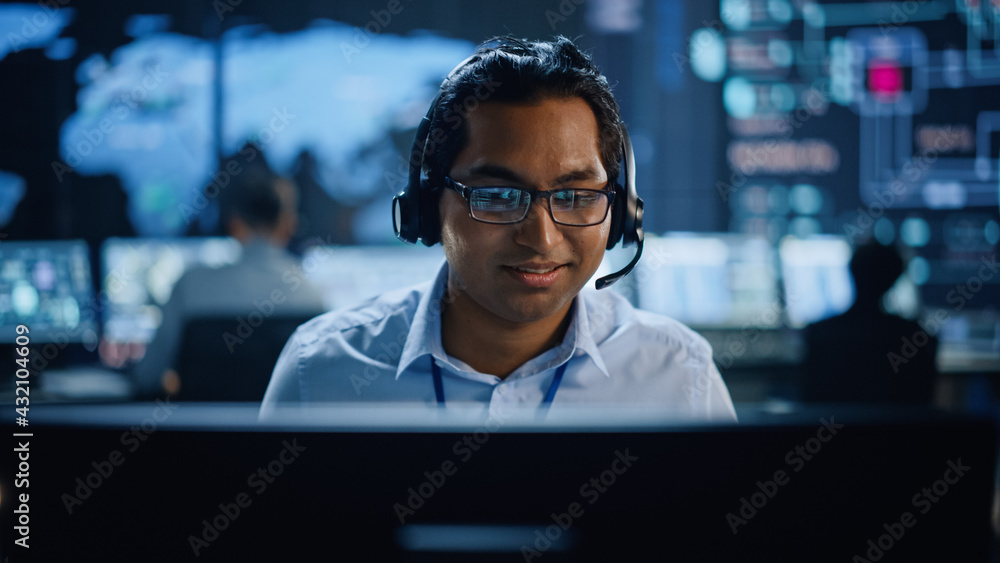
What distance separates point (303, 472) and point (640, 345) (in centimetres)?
82

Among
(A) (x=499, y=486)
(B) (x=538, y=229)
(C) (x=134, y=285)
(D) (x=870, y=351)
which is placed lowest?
(D) (x=870, y=351)

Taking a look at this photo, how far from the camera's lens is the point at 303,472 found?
451 millimetres

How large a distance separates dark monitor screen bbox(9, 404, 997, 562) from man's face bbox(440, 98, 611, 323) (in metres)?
0.53

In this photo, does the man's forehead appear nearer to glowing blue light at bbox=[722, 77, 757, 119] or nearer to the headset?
the headset

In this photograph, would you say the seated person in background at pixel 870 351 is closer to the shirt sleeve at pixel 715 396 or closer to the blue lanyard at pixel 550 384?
the shirt sleeve at pixel 715 396

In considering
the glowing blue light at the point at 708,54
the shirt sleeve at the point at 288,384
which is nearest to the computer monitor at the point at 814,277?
the glowing blue light at the point at 708,54

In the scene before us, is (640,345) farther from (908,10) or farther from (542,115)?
(908,10)

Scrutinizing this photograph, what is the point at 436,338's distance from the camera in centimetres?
112

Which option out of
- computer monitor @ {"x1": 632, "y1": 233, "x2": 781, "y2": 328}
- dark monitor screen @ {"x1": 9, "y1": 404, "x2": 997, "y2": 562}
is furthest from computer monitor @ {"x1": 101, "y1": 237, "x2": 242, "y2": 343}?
dark monitor screen @ {"x1": 9, "y1": 404, "x2": 997, "y2": 562}

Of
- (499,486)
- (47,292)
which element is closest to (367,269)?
(47,292)

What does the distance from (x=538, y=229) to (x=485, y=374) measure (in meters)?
0.27

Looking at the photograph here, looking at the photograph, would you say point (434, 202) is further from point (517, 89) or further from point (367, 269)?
point (367, 269)

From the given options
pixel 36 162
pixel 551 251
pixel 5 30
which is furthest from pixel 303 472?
pixel 5 30

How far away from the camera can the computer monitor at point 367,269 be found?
313 centimetres
